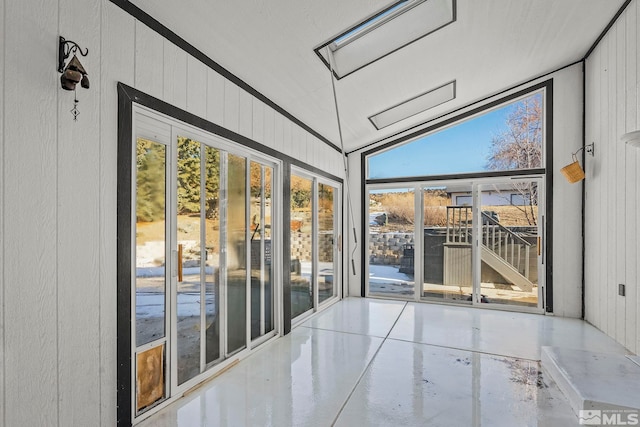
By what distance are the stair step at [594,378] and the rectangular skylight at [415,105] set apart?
10.9ft

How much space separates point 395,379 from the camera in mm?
2822

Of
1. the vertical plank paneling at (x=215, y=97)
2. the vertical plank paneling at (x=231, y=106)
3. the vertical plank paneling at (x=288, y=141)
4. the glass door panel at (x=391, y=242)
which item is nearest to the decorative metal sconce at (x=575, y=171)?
the glass door panel at (x=391, y=242)

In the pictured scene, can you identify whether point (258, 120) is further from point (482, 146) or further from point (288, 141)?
point (482, 146)

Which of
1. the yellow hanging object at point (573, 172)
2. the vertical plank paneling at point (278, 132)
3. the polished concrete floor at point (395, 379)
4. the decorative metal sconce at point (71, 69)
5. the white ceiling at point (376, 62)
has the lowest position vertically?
the polished concrete floor at point (395, 379)

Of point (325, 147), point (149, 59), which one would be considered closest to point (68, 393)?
point (149, 59)

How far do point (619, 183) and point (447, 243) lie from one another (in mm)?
2351

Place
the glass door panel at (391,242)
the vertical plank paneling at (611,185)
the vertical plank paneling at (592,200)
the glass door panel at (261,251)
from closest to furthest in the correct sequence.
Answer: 1. the glass door panel at (261,251)
2. the vertical plank paneling at (611,185)
3. the vertical plank paneling at (592,200)
4. the glass door panel at (391,242)

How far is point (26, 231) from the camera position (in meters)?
1.60

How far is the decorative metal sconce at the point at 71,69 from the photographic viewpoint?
1.67 meters

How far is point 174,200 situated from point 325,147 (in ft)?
10.4

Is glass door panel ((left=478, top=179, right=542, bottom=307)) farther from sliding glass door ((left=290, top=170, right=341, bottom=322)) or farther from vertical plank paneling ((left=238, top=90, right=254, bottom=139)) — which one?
vertical plank paneling ((left=238, top=90, right=254, bottom=139))

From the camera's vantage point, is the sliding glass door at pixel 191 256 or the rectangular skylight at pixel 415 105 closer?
the sliding glass door at pixel 191 256

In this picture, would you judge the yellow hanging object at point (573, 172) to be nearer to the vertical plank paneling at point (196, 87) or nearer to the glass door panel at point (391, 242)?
the glass door panel at point (391, 242)

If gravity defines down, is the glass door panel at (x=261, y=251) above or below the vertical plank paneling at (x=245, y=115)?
below
